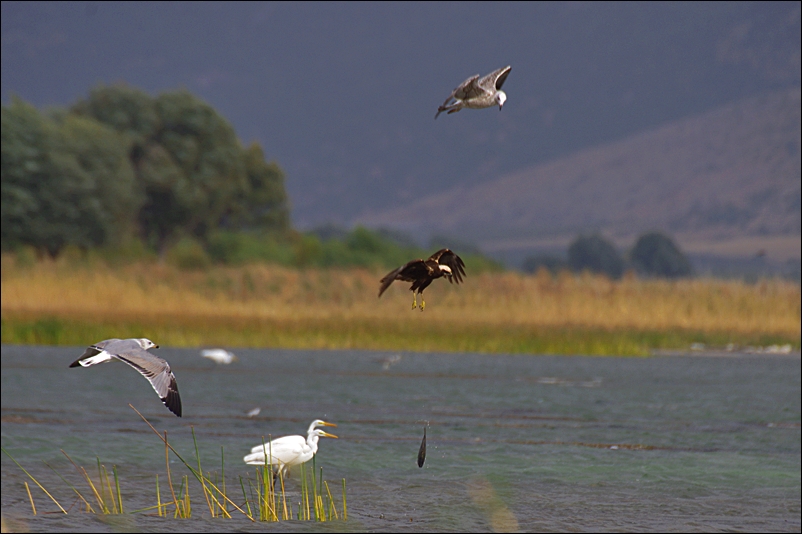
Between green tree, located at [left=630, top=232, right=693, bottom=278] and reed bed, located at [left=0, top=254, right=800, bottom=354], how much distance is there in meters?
75.3

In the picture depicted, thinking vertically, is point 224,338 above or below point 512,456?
above

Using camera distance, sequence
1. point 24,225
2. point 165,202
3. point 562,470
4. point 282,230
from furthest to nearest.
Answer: point 282,230 < point 165,202 < point 24,225 < point 562,470

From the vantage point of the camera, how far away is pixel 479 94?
20.0 feet

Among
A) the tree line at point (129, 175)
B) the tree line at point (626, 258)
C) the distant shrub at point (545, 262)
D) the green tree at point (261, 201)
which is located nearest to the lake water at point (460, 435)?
the tree line at point (129, 175)

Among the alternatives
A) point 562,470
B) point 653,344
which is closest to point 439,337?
point 653,344

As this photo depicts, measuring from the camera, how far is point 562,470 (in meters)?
17.8

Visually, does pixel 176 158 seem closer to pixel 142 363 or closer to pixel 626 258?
pixel 626 258

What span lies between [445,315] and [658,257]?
267 feet

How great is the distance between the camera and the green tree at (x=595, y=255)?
12044cm

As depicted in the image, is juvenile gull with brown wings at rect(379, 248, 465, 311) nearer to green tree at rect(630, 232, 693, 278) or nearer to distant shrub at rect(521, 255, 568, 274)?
distant shrub at rect(521, 255, 568, 274)

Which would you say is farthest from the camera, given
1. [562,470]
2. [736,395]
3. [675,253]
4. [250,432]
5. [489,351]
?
[675,253]

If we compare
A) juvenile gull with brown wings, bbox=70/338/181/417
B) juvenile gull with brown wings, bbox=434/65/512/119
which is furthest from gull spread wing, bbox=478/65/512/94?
juvenile gull with brown wings, bbox=70/338/181/417

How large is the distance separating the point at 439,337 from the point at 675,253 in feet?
282

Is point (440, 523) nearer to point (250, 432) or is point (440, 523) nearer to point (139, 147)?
point (250, 432)
